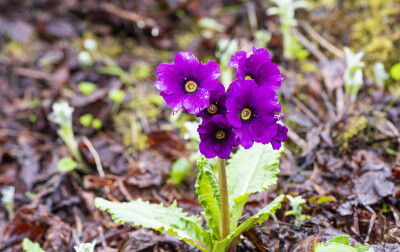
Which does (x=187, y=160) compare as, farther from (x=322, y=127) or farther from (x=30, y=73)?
(x=30, y=73)

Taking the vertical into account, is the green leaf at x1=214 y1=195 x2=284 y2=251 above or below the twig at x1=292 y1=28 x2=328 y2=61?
below

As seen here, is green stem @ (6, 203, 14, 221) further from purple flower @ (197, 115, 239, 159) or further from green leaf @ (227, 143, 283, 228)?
purple flower @ (197, 115, 239, 159)

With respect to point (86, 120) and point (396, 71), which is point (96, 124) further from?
point (396, 71)

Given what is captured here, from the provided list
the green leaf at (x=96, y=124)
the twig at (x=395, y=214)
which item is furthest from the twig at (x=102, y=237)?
the twig at (x=395, y=214)

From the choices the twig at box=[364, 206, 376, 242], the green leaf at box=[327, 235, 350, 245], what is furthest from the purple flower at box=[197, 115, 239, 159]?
the twig at box=[364, 206, 376, 242]

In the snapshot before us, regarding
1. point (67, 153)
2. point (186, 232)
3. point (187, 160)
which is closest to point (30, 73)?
point (67, 153)

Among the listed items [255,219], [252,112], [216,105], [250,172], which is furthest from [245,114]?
[250,172]
